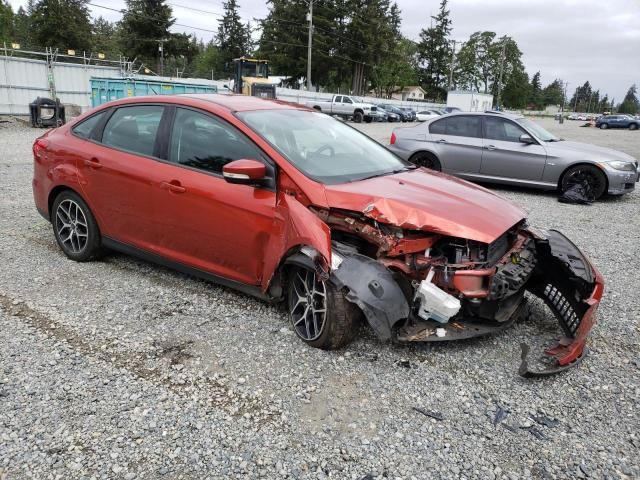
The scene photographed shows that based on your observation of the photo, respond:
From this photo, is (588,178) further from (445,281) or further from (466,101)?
(466,101)

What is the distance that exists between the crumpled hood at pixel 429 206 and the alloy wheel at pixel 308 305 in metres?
0.53

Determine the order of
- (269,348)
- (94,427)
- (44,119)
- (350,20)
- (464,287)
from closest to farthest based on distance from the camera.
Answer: (94,427)
(464,287)
(269,348)
(44,119)
(350,20)

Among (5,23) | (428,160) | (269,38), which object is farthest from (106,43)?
(428,160)

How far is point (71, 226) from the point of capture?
4.87m

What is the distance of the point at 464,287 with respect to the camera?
3.14 m

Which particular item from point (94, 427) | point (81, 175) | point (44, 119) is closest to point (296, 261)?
point (94, 427)

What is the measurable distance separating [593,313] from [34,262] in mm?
4753

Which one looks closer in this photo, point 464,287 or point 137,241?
point 464,287

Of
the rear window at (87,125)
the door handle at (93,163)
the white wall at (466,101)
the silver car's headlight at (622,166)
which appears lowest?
the silver car's headlight at (622,166)

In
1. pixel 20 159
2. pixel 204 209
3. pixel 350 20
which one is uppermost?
pixel 350 20

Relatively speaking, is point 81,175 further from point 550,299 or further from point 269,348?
point 550,299

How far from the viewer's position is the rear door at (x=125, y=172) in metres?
4.22

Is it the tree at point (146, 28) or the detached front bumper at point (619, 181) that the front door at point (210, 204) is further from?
the tree at point (146, 28)

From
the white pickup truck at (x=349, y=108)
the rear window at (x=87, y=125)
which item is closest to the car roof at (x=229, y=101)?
the rear window at (x=87, y=125)
